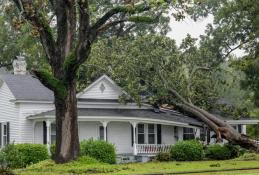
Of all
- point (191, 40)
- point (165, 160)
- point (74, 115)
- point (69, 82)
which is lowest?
Result: point (165, 160)

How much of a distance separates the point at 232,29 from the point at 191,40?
622 cm

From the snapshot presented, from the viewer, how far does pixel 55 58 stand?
24859mm

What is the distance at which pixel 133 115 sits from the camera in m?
36.3

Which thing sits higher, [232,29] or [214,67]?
[232,29]

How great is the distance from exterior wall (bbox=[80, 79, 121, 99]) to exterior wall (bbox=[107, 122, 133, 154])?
2016mm

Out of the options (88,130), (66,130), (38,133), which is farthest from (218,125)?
(66,130)

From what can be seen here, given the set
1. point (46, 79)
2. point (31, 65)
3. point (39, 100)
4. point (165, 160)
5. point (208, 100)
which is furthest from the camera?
point (31, 65)

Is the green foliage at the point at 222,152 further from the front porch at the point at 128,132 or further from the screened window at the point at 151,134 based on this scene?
the screened window at the point at 151,134

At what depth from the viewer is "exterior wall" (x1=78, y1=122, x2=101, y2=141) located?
119ft

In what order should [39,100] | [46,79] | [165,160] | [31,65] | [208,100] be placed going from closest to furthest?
[46,79] → [165,160] → [39,100] → [208,100] → [31,65]

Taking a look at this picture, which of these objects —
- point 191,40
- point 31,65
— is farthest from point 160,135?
point 31,65

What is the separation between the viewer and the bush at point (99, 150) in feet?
97.3

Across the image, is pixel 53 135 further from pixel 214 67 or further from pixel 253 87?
pixel 253 87

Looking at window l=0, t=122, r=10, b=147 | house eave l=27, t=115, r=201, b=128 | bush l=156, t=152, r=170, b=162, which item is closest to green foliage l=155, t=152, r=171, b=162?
bush l=156, t=152, r=170, b=162
